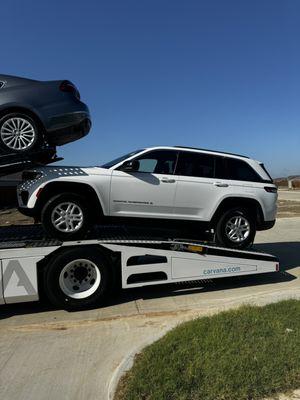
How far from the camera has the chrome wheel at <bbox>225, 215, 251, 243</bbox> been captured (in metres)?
7.36

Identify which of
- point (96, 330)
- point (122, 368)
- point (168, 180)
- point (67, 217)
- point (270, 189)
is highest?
point (168, 180)

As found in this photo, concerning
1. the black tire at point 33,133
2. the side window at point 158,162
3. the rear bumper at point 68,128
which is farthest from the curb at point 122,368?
the rear bumper at point 68,128

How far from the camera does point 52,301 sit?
19.9 ft

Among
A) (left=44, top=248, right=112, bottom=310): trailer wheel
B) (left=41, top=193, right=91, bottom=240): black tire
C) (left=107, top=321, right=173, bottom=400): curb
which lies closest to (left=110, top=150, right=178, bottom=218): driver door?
(left=41, top=193, right=91, bottom=240): black tire

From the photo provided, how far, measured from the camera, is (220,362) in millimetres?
3918

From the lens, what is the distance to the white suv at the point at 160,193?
6.22 metres

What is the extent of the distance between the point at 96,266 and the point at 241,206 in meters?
2.81

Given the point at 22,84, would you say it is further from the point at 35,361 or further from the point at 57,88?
the point at 35,361

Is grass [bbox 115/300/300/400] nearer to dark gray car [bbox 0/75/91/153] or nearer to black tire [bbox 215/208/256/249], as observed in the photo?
black tire [bbox 215/208/256/249]

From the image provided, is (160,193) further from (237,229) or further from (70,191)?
(237,229)

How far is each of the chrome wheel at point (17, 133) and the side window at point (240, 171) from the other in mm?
3373

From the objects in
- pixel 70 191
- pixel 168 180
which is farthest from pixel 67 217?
pixel 168 180

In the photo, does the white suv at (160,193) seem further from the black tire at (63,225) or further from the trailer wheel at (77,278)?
the trailer wheel at (77,278)

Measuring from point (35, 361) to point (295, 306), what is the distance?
11.0ft
